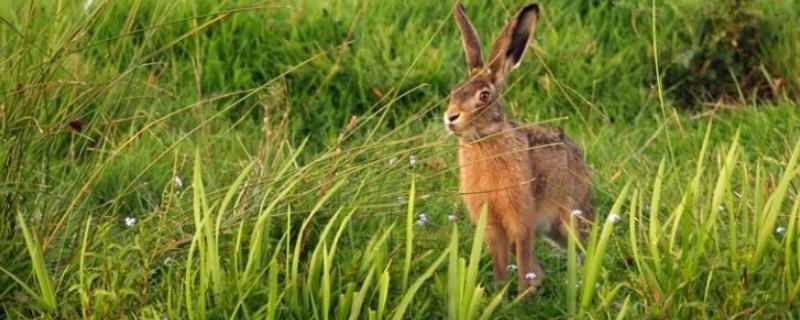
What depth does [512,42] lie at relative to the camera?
19.6 ft

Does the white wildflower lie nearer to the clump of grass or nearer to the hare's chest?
the hare's chest

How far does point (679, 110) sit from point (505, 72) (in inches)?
66.7

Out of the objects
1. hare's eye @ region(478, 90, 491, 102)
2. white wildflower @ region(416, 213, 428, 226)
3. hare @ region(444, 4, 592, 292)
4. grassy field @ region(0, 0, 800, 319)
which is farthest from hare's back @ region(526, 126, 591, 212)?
white wildflower @ region(416, 213, 428, 226)

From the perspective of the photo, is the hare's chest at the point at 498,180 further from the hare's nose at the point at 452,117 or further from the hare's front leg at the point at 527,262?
the hare's nose at the point at 452,117

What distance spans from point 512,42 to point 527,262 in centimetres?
70

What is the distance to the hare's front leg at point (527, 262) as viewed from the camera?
5.62m

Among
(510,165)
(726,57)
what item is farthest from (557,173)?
(726,57)

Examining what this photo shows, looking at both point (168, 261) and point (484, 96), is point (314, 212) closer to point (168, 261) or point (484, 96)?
point (168, 261)

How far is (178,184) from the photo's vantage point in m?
5.78

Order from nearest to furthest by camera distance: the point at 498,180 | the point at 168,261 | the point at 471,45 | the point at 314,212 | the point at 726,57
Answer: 1. the point at 314,212
2. the point at 168,261
3. the point at 498,180
4. the point at 471,45
5. the point at 726,57

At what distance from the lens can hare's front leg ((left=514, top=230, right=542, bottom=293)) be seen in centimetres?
562

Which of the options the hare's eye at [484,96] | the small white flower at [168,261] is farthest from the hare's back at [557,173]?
the small white flower at [168,261]

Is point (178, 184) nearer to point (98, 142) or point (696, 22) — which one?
point (98, 142)

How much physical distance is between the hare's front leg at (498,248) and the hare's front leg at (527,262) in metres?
0.04
